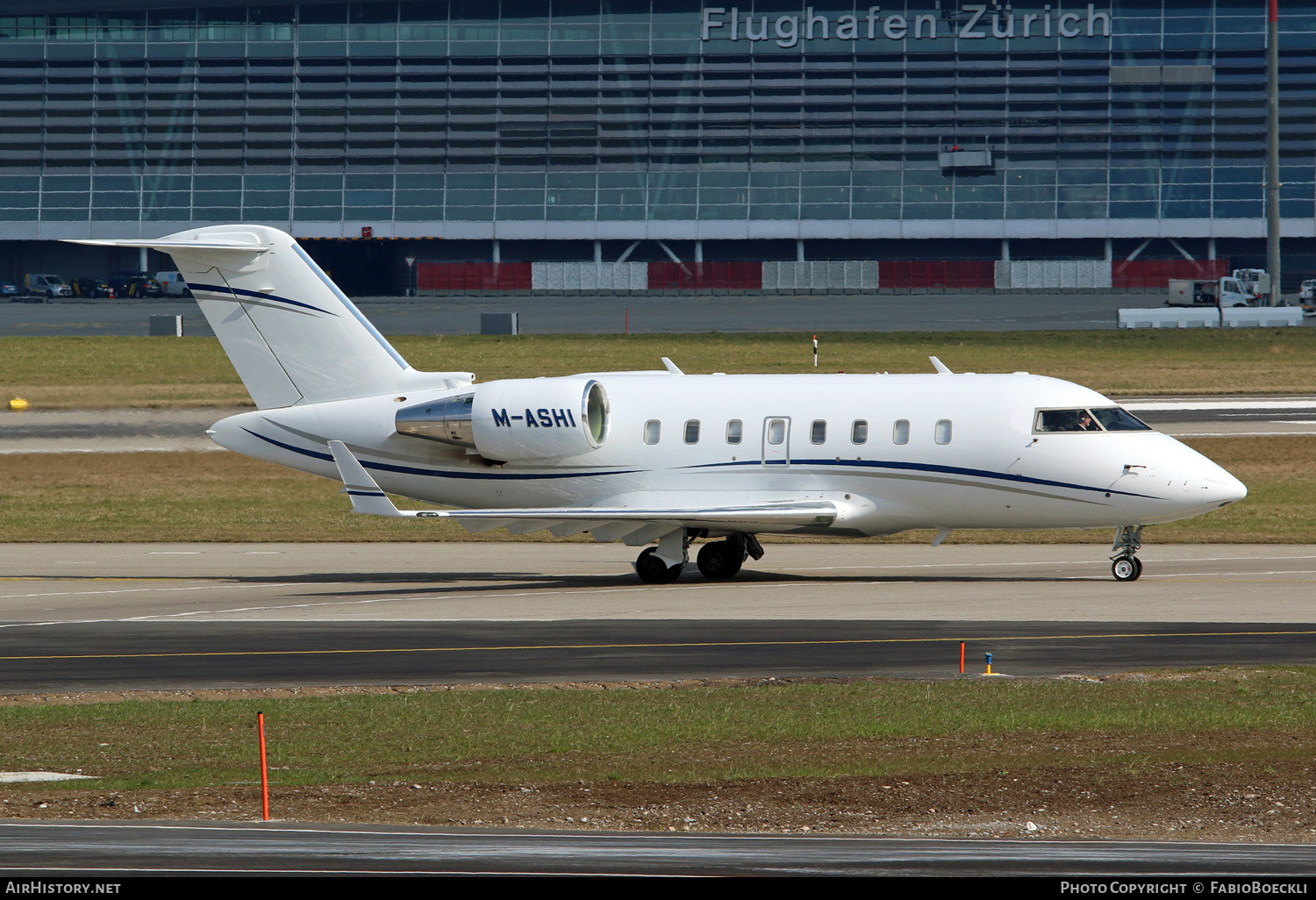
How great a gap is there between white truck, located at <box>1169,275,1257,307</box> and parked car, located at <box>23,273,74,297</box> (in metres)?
82.0

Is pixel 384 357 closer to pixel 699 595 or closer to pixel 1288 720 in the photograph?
pixel 699 595

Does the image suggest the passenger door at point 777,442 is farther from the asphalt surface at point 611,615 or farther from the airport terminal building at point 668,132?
the airport terminal building at point 668,132

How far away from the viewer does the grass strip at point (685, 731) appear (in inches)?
604

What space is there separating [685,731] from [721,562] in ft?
47.0

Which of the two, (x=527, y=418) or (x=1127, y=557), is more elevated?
(x=527, y=418)

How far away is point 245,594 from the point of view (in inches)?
1158

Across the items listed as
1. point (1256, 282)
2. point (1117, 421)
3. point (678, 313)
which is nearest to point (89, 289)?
point (678, 313)

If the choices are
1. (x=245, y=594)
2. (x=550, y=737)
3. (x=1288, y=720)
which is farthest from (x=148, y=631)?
(x=1288, y=720)

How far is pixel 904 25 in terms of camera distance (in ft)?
435

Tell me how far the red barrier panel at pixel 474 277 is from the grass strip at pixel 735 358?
4990cm

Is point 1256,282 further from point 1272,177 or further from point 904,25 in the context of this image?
point 904,25

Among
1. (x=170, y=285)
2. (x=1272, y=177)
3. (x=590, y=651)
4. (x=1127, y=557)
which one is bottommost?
(x=590, y=651)

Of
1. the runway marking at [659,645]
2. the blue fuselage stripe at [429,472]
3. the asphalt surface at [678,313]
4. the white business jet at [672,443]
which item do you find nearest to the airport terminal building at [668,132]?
the asphalt surface at [678,313]

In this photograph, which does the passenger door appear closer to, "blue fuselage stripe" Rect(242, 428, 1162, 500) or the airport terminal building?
"blue fuselage stripe" Rect(242, 428, 1162, 500)
